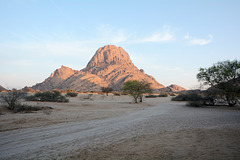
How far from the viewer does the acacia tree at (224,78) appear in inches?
638

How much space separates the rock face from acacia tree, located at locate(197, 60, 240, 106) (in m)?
58.3

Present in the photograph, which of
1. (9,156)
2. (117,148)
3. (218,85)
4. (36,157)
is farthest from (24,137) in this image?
(218,85)

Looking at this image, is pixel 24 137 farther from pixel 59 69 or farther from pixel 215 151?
pixel 59 69

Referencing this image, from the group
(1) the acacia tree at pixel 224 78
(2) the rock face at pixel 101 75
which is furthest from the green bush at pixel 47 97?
(2) the rock face at pixel 101 75

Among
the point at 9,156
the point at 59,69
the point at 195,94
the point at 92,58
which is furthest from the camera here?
the point at 92,58

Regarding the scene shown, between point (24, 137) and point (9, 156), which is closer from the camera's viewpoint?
Result: point (9, 156)

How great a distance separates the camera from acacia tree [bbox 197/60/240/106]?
1620 centimetres

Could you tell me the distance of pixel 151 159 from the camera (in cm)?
349

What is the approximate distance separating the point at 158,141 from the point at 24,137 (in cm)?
518

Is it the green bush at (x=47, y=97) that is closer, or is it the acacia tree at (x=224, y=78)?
the acacia tree at (x=224, y=78)

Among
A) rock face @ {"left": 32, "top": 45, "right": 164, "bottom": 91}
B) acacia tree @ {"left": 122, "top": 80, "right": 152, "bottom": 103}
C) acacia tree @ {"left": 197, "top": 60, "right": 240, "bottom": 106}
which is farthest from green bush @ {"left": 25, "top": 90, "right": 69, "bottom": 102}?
rock face @ {"left": 32, "top": 45, "right": 164, "bottom": 91}

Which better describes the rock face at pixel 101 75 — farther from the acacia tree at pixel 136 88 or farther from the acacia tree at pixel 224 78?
the acacia tree at pixel 224 78

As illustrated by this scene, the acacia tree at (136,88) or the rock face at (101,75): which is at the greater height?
the rock face at (101,75)

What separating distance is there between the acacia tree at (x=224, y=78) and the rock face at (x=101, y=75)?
58.3m
